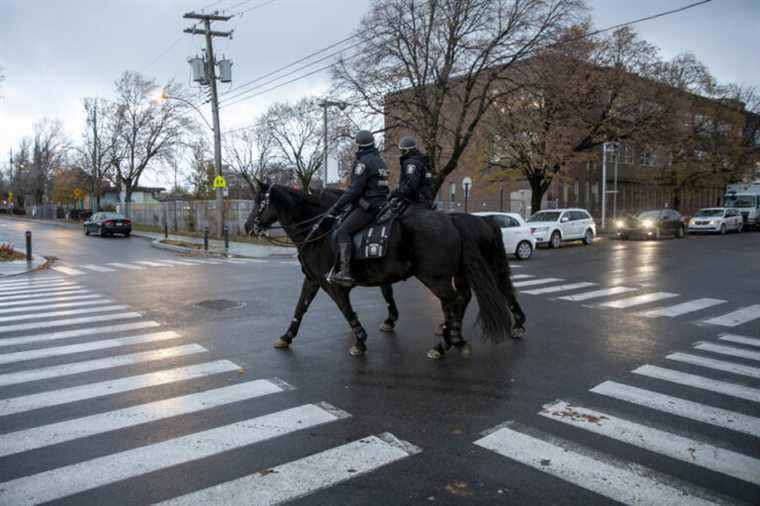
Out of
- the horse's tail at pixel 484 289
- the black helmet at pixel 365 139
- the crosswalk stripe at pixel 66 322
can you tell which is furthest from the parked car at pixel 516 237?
the crosswalk stripe at pixel 66 322

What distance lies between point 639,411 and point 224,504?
3592mm

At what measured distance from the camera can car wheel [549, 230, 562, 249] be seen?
24859 mm

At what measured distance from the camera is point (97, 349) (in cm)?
695

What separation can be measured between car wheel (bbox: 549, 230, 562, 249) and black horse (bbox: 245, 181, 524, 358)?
18.6m

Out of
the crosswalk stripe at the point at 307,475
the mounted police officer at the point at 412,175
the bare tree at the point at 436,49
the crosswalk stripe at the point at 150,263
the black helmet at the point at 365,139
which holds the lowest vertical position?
the crosswalk stripe at the point at 307,475

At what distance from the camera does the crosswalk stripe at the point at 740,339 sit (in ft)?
24.1

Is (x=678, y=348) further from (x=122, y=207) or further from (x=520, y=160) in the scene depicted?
(x=122, y=207)

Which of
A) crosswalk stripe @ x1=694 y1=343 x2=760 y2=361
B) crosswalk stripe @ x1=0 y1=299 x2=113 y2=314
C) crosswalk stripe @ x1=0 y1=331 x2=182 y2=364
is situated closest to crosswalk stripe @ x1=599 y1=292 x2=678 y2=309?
crosswalk stripe @ x1=694 y1=343 x2=760 y2=361

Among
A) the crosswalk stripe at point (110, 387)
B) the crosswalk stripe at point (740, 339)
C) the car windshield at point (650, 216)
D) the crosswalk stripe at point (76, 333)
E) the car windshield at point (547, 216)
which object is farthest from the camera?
the car windshield at point (650, 216)

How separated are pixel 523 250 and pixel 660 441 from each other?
51.9 ft

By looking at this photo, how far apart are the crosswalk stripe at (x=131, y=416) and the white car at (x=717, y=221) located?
37084mm

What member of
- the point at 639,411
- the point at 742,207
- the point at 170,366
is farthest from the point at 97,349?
the point at 742,207

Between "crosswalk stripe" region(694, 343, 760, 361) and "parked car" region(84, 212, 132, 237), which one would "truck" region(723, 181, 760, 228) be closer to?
"crosswalk stripe" region(694, 343, 760, 361)

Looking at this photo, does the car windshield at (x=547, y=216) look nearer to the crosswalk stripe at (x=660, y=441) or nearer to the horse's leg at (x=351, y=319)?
the horse's leg at (x=351, y=319)
